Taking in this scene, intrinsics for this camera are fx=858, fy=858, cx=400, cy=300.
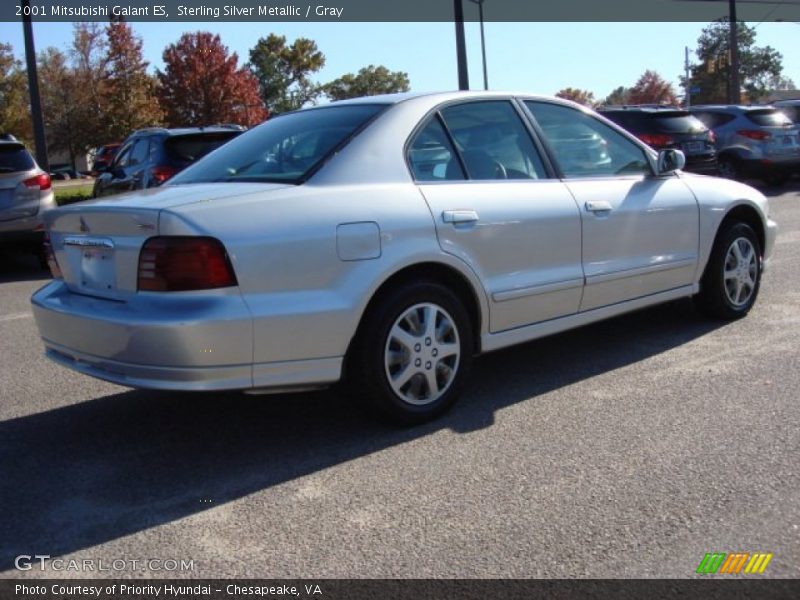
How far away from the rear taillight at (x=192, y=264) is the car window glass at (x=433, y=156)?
1.17 metres

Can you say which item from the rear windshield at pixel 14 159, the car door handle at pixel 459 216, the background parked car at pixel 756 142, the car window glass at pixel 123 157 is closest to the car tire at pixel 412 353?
the car door handle at pixel 459 216

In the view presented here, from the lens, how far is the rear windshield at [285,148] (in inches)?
163

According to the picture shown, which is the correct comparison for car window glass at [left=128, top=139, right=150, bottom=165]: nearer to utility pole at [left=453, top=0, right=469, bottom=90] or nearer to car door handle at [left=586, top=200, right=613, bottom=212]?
car door handle at [left=586, top=200, right=613, bottom=212]

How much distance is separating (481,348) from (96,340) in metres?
1.87

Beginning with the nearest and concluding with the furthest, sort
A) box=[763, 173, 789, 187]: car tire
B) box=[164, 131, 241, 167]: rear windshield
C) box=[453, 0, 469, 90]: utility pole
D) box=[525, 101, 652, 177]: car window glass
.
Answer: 1. box=[525, 101, 652, 177]: car window glass
2. box=[164, 131, 241, 167]: rear windshield
3. box=[763, 173, 789, 187]: car tire
4. box=[453, 0, 469, 90]: utility pole

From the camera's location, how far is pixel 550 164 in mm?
4879

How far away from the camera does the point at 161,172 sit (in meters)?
9.91

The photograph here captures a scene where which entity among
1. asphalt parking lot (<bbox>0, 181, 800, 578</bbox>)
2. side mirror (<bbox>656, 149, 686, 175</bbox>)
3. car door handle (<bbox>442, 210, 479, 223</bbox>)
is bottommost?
asphalt parking lot (<bbox>0, 181, 800, 578</bbox>)

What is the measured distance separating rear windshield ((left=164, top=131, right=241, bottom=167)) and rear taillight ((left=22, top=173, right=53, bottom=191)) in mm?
1408

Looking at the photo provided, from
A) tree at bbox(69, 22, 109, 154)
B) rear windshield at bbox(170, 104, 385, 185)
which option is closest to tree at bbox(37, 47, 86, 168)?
tree at bbox(69, 22, 109, 154)

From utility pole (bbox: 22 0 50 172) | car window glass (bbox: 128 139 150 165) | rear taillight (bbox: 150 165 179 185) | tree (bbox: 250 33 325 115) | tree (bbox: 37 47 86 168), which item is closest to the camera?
rear taillight (bbox: 150 165 179 185)

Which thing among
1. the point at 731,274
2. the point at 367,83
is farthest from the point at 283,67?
the point at 731,274

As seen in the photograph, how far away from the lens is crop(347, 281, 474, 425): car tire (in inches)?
153

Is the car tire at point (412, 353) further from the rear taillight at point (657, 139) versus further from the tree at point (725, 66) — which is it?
the tree at point (725, 66)
